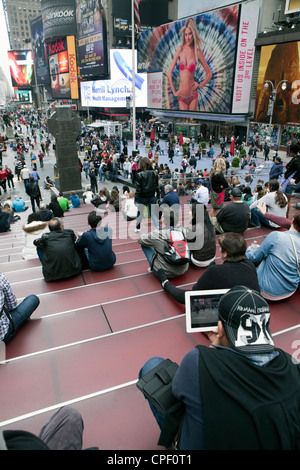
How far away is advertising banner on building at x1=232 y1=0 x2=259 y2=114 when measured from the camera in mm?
29422

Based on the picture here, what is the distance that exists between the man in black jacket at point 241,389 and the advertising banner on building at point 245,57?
34.8 meters

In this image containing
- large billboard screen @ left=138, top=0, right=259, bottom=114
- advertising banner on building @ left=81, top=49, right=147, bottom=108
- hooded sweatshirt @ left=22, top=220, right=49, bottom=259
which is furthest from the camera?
advertising banner on building @ left=81, top=49, right=147, bottom=108

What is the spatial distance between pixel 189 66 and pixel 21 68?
7414 centimetres

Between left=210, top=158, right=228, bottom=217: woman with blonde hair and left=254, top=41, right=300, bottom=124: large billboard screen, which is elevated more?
left=254, top=41, right=300, bottom=124: large billboard screen

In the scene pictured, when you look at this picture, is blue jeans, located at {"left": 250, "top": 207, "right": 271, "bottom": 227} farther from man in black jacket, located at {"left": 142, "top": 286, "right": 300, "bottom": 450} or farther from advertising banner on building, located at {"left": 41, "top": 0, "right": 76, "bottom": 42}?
advertising banner on building, located at {"left": 41, "top": 0, "right": 76, "bottom": 42}

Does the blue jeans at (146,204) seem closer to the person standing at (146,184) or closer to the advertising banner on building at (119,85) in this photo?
the person standing at (146,184)

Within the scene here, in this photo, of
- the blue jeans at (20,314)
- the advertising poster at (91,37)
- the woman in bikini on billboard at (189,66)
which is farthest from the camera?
the advertising poster at (91,37)

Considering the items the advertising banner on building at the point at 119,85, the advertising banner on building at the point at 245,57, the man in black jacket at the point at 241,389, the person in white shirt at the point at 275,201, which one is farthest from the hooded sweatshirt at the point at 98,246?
the advertising banner on building at the point at 119,85

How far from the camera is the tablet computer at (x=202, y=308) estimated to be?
100 inches

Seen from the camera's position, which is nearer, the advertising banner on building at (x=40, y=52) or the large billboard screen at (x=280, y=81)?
the large billboard screen at (x=280, y=81)

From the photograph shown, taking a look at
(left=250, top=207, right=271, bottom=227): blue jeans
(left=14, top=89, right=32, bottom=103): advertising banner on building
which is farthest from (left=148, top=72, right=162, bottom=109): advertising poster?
(left=14, top=89, right=32, bottom=103): advertising banner on building

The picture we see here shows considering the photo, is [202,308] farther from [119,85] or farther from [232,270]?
[119,85]

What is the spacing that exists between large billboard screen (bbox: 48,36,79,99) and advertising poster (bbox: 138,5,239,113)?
22.0m
